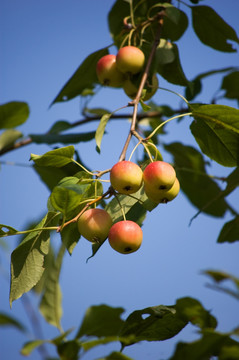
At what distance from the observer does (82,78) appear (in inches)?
76.7

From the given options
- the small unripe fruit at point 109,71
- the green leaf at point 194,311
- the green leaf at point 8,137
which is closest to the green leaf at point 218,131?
the small unripe fruit at point 109,71

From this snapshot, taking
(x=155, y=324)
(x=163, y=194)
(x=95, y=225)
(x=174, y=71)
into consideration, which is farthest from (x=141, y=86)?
(x=155, y=324)

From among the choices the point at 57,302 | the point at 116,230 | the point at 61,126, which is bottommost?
the point at 57,302

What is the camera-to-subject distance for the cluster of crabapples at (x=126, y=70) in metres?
1.49

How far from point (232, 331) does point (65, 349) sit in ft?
1.21

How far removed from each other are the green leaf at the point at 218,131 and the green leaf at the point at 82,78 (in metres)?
0.60

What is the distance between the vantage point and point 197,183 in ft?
7.08

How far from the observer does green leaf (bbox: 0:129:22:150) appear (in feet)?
7.12

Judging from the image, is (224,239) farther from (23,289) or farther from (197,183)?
(23,289)

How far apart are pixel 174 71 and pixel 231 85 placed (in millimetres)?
801

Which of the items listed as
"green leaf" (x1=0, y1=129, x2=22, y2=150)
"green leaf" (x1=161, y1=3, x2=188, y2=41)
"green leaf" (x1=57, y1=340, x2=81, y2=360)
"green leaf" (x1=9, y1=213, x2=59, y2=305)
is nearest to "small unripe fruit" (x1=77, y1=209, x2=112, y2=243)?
"green leaf" (x1=9, y1=213, x2=59, y2=305)

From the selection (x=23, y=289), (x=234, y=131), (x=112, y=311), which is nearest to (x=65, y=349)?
(x=112, y=311)

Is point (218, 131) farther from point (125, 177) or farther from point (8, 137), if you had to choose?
point (8, 137)

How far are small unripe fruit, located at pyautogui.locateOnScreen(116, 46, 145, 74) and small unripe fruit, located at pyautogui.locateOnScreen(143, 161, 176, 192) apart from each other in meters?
0.50
